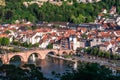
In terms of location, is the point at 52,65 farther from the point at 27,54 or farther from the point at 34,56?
the point at 34,56

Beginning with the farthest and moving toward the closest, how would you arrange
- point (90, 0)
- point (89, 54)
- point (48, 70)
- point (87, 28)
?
point (90, 0) → point (87, 28) → point (89, 54) → point (48, 70)

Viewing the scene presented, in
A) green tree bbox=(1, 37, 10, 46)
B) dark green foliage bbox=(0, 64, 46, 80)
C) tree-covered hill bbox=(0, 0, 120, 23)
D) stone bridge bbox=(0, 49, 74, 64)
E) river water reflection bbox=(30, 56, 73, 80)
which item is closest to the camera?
dark green foliage bbox=(0, 64, 46, 80)

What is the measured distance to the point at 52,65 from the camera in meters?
21.6

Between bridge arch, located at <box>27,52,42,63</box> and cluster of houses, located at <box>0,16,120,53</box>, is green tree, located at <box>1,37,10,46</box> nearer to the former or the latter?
cluster of houses, located at <box>0,16,120,53</box>

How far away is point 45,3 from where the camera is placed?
3766 centimetres

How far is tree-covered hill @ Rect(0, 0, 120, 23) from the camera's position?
1337 inches

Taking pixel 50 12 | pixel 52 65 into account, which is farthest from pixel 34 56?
pixel 50 12

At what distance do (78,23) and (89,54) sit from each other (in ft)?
31.2

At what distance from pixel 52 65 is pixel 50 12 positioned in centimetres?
1409

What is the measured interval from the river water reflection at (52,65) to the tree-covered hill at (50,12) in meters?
10.7

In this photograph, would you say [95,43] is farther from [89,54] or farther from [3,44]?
[3,44]

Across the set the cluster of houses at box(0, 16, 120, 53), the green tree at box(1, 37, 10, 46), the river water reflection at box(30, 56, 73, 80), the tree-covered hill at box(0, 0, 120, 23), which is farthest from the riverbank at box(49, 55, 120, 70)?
the tree-covered hill at box(0, 0, 120, 23)

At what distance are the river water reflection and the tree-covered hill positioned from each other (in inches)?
421

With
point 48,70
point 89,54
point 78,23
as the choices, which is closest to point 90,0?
point 78,23
